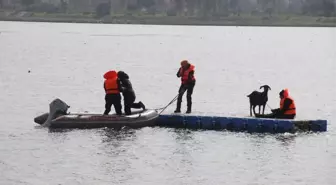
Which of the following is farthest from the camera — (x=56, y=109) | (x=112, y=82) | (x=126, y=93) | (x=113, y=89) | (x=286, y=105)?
(x=56, y=109)

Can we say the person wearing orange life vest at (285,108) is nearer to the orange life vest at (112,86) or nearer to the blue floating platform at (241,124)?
the blue floating platform at (241,124)

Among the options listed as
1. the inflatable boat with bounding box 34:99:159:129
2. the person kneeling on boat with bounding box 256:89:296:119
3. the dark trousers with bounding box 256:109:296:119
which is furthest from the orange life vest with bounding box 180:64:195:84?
the person kneeling on boat with bounding box 256:89:296:119

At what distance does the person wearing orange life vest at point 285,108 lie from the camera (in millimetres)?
31750

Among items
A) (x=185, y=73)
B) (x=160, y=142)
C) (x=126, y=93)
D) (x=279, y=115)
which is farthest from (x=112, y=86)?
(x=279, y=115)

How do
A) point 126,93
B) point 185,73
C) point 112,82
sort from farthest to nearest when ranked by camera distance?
point 185,73
point 126,93
point 112,82

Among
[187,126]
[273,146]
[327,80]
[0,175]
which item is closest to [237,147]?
[273,146]

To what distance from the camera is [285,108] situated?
105 ft

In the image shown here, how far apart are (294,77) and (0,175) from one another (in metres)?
44.2

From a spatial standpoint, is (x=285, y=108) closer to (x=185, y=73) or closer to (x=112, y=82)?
(x=185, y=73)

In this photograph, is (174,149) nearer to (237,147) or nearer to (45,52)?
(237,147)

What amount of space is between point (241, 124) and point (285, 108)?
1671 millimetres

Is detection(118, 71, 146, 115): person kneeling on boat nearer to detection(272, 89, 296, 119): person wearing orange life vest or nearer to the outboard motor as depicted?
the outboard motor

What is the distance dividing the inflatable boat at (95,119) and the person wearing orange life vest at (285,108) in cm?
445

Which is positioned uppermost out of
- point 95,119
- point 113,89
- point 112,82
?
point 112,82
